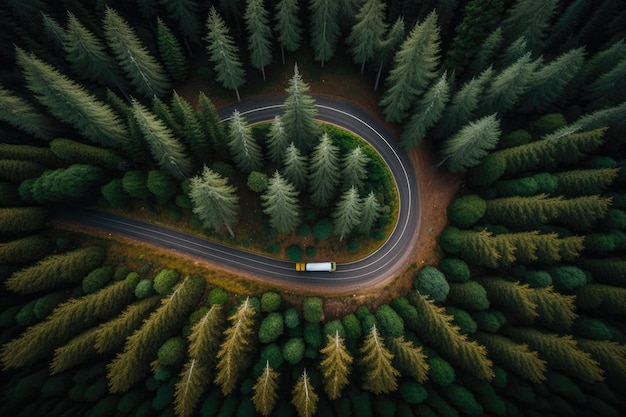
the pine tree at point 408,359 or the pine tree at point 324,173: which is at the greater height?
the pine tree at point 324,173

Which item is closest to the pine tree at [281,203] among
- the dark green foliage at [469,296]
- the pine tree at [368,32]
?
the pine tree at [368,32]

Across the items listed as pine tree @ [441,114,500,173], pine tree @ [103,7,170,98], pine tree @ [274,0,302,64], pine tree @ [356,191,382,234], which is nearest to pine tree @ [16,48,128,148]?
pine tree @ [103,7,170,98]

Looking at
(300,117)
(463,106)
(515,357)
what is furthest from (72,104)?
(515,357)

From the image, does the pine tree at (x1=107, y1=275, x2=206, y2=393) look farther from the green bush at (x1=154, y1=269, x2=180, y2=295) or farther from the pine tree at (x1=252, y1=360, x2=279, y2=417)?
the pine tree at (x1=252, y1=360, x2=279, y2=417)

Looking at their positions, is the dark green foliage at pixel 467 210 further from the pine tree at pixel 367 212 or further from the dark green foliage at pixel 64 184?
the dark green foliage at pixel 64 184

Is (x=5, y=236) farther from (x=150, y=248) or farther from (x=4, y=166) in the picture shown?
(x=150, y=248)
